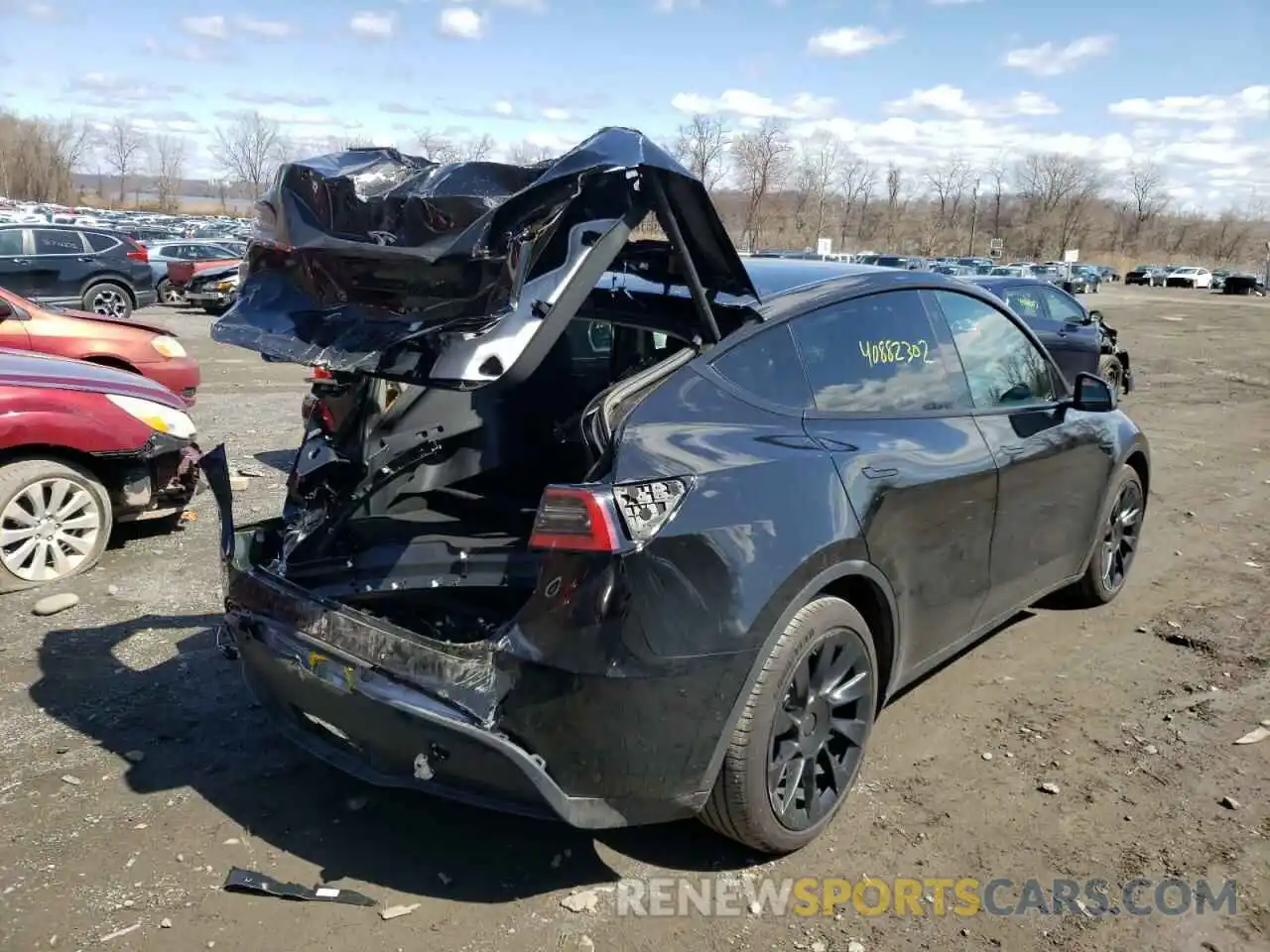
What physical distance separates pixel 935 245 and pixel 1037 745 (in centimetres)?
9745

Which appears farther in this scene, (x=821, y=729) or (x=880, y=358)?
(x=880, y=358)

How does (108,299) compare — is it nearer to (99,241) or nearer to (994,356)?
(99,241)

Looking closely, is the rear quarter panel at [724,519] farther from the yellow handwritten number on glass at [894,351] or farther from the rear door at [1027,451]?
the rear door at [1027,451]

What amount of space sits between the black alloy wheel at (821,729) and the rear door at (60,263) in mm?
19707

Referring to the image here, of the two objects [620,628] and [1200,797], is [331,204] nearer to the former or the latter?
[620,628]

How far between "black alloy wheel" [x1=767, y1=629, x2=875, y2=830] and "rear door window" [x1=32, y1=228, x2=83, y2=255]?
20.0m

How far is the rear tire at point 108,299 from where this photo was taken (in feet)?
62.7

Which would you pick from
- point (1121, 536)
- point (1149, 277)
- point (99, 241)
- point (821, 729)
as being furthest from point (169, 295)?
point (1149, 277)

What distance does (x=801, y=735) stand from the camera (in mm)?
3072

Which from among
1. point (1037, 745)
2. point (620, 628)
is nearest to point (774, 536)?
point (620, 628)

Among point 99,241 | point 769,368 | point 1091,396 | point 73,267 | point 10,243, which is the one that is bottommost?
point 1091,396

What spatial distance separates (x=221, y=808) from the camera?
11.1 ft

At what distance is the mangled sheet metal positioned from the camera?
2.64m

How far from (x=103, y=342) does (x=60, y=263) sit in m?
11.6
